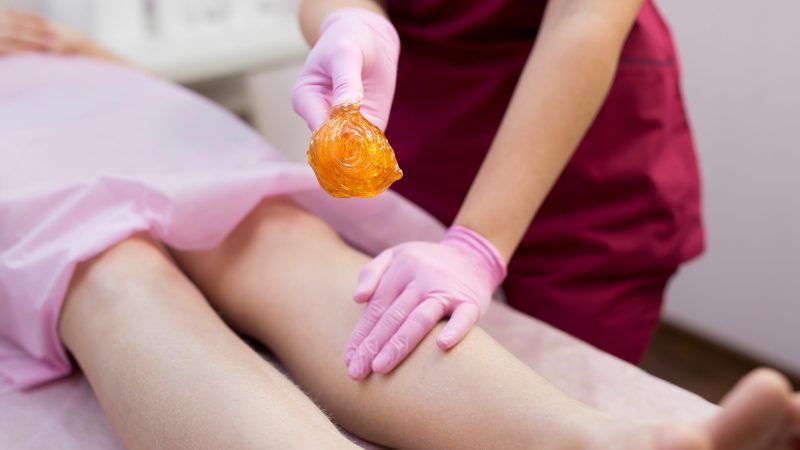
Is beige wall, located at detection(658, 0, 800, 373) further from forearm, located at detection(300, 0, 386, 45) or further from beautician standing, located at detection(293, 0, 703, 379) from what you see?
forearm, located at detection(300, 0, 386, 45)

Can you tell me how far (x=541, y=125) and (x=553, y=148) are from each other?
0.03m

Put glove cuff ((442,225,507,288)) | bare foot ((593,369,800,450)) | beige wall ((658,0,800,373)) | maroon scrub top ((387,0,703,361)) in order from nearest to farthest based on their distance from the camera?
bare foot ((593,369,800,450)), glove cuff ((442,225,507,288)), maroon scrub top ((387,0,703,361)), beige wall ((658,0,800,373))

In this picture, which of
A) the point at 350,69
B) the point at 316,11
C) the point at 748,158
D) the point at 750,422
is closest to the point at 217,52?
the point at 316,11

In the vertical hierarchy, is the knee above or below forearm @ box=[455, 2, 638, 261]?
below

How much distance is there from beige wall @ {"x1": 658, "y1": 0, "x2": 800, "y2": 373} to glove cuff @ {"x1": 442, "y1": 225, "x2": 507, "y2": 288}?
3.95ft

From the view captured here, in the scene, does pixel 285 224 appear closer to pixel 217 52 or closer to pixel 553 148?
pixel 553 148

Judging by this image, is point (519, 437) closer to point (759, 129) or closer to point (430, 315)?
point (430, 315)

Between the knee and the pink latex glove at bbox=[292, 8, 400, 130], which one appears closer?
the pink latex glove at bbox=[292, 8, 400, 130]

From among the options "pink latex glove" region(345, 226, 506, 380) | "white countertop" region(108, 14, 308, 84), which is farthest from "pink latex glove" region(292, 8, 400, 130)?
"white countertop" region(108, 14, 308, 84)

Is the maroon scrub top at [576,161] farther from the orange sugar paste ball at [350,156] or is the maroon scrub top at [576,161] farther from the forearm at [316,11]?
the orange sugar paste ball at [350,156]

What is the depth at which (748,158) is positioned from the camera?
189cm

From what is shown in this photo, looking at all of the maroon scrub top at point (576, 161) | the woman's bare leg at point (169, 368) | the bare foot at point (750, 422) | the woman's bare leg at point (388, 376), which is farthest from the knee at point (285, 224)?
the bare foot at point (750, 422)

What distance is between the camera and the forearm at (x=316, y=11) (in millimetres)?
→ 951

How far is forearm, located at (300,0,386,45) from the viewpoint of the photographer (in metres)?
0.95
